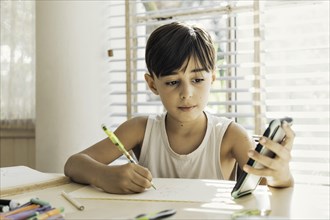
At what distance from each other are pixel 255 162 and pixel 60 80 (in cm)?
143

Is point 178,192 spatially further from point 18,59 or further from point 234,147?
point 18,59

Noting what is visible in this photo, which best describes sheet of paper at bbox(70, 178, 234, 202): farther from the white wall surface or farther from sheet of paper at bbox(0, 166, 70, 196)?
the white wall surface

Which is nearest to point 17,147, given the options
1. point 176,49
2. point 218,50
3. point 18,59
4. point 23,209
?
point 18,59

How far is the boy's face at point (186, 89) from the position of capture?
1.32 metres

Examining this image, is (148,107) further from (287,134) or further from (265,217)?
(265,217)

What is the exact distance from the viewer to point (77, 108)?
87.9 inches

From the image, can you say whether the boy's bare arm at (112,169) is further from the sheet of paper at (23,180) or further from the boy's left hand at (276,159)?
the boy's left hand at (276,159)

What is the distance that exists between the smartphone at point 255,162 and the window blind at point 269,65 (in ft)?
3.62

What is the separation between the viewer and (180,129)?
1.50 meters

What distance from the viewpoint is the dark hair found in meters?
1.32

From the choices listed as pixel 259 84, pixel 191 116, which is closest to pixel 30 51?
pixel 259 84

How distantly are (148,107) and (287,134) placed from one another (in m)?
1.71

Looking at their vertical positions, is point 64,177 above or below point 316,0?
below

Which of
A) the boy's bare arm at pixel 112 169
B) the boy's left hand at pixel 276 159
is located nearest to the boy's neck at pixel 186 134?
the boy's bare arm at pixel 112 169
